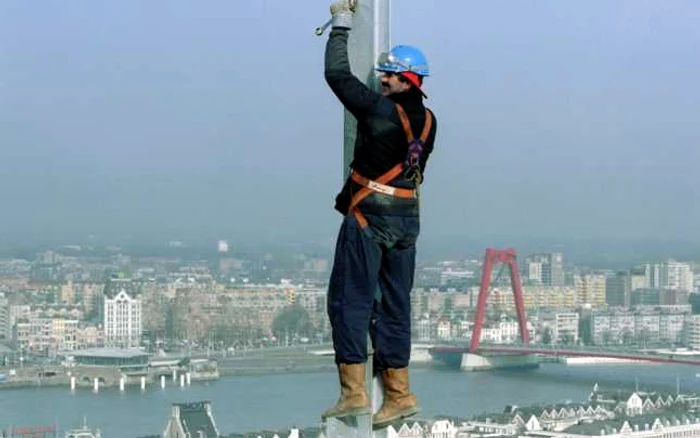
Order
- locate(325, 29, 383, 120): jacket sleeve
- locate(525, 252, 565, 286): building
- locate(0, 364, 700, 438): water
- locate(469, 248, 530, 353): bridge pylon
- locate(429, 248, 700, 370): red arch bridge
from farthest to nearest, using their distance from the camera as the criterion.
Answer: locate(525, 252, 565, 286): building
locate(469, 248, 530, 353): bridge pylon
locate(429, 248, 700, 370): red arch bridge
locate(0, 364, 700, 438): water
locate(325, 29, 383, 120): jacket sleeve

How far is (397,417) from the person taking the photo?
0.81 meters

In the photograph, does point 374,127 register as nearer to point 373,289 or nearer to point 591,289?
point 373,289

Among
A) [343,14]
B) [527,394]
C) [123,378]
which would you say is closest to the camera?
[343,14]

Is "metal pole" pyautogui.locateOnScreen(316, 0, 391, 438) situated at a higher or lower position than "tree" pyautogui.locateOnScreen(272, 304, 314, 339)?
higher

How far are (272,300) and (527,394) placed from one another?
20.2 feet

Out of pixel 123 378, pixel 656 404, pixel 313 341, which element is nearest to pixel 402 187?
pixel 656 404

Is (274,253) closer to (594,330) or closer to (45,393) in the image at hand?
(594,330)

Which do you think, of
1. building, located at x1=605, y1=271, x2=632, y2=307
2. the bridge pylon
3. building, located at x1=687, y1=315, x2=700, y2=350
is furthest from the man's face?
building, located at x1=605, y1=271, x2=632, y2=307

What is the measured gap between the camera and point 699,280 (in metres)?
24.0

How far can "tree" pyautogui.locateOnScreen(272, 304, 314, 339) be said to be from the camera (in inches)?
732

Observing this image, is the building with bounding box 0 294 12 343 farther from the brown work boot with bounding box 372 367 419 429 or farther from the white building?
the brown work boot with bounding box 372 367 419 429

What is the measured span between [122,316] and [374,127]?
19.1m

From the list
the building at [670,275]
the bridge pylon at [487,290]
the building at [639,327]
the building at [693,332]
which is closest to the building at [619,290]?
the building at [670,275]

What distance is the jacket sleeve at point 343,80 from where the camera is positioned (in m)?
0.76
